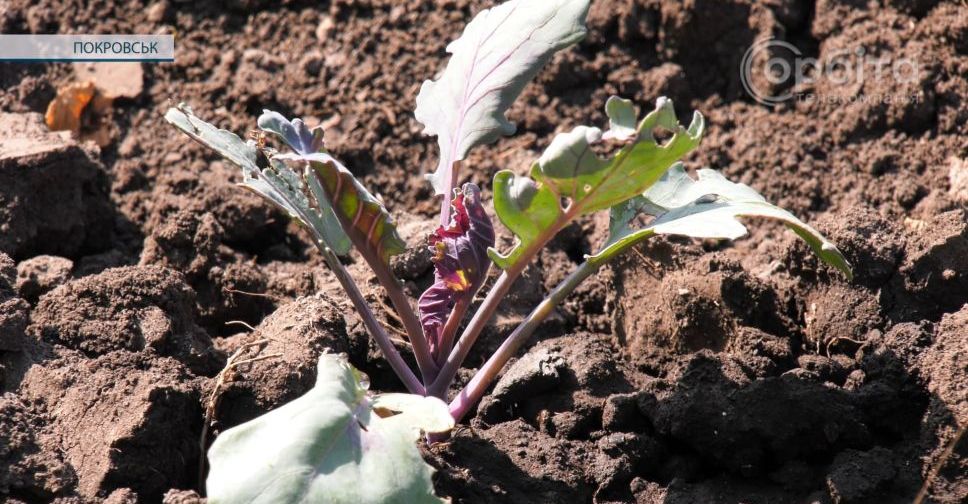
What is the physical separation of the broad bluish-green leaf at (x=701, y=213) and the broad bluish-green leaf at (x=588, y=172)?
9cm

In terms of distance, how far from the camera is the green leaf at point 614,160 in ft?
5.24

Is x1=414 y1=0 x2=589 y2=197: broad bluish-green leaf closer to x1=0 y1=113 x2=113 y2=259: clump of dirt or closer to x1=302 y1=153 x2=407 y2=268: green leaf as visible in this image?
x1=302 y1=153 x2=407 y2=268: green leaf

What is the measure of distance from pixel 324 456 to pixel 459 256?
0.56 m

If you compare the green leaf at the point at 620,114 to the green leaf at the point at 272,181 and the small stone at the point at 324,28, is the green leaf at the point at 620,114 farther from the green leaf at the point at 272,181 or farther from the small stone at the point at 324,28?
the small stone at the point at 324,28

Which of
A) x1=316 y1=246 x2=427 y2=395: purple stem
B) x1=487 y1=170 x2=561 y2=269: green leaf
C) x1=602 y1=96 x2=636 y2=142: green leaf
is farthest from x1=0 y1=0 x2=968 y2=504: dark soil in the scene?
x1=602 y1=96 x2=636 y2=142: green leaf

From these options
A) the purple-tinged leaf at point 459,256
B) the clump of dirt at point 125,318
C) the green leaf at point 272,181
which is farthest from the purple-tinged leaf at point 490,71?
the clump of dirt at point 125,318

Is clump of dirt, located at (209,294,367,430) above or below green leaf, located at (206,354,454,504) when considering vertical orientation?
above

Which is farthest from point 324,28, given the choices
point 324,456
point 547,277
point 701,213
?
point 324,456

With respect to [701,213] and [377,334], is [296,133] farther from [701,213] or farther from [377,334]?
[701,213]

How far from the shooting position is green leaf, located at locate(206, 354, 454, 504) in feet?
4.59

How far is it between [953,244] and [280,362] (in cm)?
138

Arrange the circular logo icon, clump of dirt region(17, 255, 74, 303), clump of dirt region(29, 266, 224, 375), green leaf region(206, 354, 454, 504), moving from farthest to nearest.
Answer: the circular logo icon, clump of dirt region(17, 255, 74, 303), clump of dirt region(29, 266, 224, 375), green leaf region(206, 354, 454, 504)

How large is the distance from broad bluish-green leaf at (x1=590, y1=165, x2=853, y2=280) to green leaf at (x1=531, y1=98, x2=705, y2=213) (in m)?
0.09

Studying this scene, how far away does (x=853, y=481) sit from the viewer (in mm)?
1692
